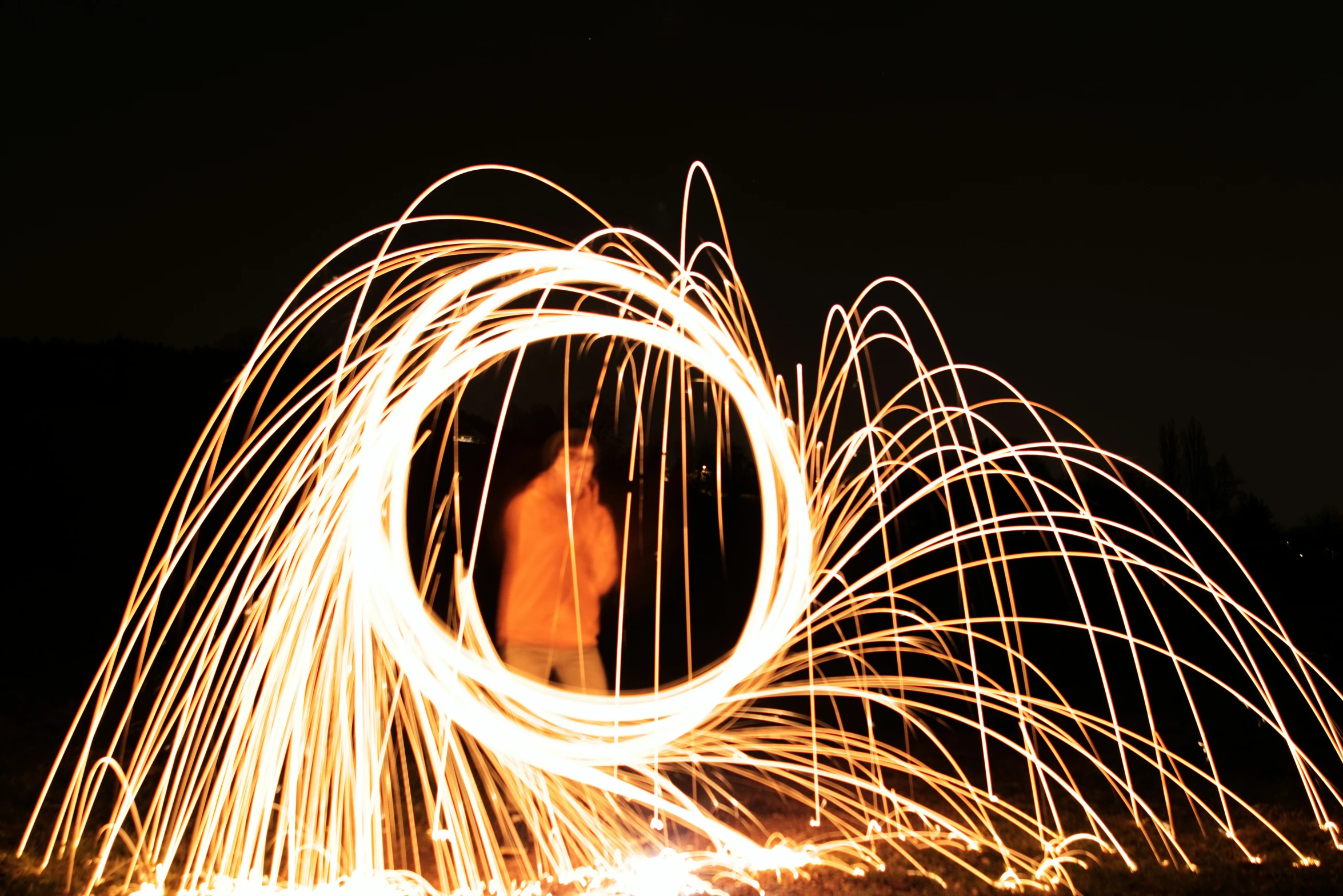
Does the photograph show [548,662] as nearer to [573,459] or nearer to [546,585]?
[546,585]

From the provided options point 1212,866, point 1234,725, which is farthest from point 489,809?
point 1234,725

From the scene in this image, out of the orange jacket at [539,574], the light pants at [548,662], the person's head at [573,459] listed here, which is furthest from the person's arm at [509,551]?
the person's head at [573,459]

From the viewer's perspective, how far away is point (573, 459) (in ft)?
16.1

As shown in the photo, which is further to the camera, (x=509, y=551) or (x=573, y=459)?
(x=509, y=551)

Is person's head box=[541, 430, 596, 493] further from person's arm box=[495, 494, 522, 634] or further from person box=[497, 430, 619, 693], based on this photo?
person's arm box=[495, 494, 522, 634]

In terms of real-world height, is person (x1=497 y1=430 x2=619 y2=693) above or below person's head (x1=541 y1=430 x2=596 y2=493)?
below

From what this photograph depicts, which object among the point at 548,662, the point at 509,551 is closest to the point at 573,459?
the point at 509,551

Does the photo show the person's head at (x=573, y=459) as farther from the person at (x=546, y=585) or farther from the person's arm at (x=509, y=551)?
the person's arm at (x=509, y=551)

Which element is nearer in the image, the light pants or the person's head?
the person's head

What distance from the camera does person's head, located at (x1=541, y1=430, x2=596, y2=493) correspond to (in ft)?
16.1

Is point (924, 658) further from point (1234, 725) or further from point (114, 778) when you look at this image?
point (114, 778)

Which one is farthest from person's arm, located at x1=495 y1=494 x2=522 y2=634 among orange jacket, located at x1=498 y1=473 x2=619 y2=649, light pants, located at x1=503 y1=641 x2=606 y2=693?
light pants, located at x1=503 y1=641 x2=606 y2=693

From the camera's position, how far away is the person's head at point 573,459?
492cm

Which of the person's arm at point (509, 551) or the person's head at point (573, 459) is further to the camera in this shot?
the person's arm at point (509, 551)
